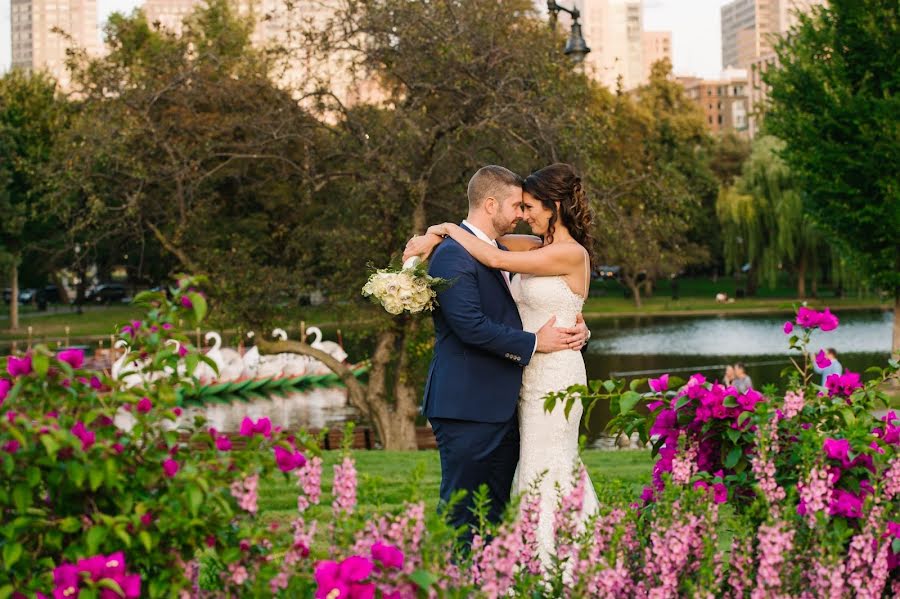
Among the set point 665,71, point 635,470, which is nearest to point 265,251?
point 635,470

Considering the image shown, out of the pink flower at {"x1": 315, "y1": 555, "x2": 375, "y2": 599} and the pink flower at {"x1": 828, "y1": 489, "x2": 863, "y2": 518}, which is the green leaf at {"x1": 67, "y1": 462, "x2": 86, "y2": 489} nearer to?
the pink flower at {"x1": 315, "y1": 555, "x2": 375, "y2": 599}

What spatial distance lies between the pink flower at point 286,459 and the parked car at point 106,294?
63.6m

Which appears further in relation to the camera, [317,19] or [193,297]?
[317,19]

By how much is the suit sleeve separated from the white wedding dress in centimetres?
22

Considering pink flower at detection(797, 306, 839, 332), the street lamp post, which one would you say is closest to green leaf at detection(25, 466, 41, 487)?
pink flower at detection(797, 306, 839, 332)

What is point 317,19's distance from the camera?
14531 mm

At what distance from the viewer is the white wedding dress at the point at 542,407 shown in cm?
545

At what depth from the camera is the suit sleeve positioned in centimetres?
529

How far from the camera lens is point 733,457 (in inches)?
173

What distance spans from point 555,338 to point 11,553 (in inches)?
126

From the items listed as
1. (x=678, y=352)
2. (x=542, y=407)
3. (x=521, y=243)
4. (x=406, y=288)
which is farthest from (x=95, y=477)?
(x=678, y=352)

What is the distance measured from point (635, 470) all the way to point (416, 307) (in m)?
6.02

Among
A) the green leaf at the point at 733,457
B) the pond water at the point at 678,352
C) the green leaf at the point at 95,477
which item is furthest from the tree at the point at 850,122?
the green leaf at the point at 95,477

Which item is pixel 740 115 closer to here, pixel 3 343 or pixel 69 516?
pixel 3 343
